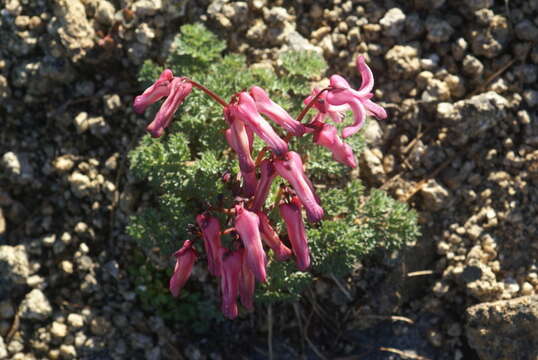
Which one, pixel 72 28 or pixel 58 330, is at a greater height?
pixel 72 28

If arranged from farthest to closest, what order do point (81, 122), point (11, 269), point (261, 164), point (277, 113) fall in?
point (81, 122) → point (11, 269) → point (261, 164) → point (277, 113)

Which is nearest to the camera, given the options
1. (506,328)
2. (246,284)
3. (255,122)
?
(255,122)

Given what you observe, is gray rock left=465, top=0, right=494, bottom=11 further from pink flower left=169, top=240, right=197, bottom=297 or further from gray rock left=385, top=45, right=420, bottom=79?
pink flower left=169, top=240, right=197, bottom=297

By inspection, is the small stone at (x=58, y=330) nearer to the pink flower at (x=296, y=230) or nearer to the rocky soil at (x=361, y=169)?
the rocky soil at (x=361, y=169)

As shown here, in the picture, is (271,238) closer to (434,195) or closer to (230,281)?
(230,281)

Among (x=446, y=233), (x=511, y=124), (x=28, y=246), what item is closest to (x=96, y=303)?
(x=28, y=246)

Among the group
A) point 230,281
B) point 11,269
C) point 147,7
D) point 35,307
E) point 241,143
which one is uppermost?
point 241,143

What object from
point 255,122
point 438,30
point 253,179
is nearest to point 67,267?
point 253,179
